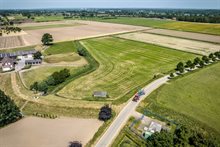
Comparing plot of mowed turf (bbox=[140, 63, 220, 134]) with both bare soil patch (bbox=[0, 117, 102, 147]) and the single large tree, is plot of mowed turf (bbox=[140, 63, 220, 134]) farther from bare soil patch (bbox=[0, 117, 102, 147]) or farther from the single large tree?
the single large tree

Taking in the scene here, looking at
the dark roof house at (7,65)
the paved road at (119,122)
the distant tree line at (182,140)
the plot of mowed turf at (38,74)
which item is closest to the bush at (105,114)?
the paved road at (119,122)

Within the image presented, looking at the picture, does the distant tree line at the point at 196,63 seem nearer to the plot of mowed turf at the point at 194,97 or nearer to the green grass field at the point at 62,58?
the plot of mowed turf at the point at 194,97

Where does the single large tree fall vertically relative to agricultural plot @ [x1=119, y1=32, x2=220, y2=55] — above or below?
above

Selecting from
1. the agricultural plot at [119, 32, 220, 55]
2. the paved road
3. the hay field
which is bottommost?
the paved road

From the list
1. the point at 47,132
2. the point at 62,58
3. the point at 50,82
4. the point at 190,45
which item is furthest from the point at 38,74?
the point at 190,45

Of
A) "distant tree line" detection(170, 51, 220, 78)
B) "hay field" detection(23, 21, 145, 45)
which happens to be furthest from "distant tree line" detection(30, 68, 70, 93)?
"hay field" detection(23, 21, 145, 45)

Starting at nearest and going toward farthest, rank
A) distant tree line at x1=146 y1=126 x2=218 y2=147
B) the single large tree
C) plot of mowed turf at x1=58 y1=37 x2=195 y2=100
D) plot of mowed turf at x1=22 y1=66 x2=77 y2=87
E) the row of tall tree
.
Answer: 1. distant tree line at x1=146 y1=126 x2=218 y2=147
2. plot of mowed turf at x1=58 y1=37 x2=195 y2=100
3. plot of mowed turf at x1=22 y1=66 x2=77 y2=87
4. the row of tall tree
5. the single large tree
